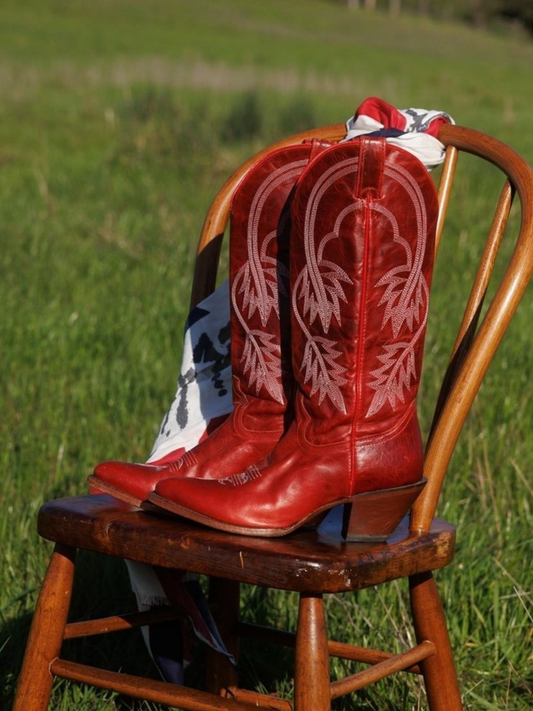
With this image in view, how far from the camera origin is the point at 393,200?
1.35 meters

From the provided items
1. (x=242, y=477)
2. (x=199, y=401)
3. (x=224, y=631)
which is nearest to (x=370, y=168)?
(x=242, y=477)

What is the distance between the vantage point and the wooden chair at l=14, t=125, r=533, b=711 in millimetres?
1312

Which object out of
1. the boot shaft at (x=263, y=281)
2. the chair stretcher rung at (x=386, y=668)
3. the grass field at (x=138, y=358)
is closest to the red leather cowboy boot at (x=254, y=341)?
the boot shaft at (x=263, y=281)

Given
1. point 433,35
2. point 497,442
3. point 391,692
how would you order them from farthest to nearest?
1. point 433,35
2. point 497,442
3. point 391,692

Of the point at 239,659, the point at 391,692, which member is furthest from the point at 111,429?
the point at 391,692

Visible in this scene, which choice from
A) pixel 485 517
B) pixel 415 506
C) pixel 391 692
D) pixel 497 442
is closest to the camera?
pixel 415 506

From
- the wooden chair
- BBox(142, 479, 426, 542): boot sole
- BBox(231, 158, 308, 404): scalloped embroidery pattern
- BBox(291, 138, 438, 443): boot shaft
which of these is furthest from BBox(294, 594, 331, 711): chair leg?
BBox(231, 158, 308, 404): scalloped embroidery pattern

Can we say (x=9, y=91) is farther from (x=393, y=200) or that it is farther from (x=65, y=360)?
(x=393, y=200)

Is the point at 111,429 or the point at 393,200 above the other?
the point at 393,200

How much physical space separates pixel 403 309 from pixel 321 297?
0.39ft

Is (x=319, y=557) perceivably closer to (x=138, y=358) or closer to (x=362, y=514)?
(x=362, y=514)

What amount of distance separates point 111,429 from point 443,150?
159 cm

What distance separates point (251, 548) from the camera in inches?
51.3

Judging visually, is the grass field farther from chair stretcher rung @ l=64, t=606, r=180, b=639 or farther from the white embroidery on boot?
the white embroidery on boot
